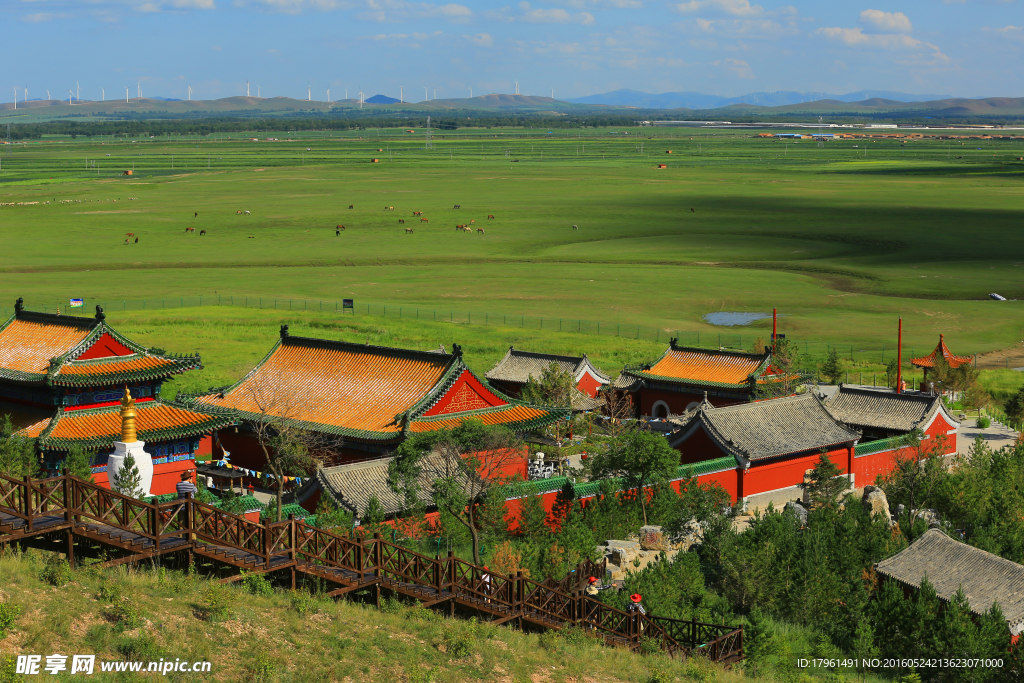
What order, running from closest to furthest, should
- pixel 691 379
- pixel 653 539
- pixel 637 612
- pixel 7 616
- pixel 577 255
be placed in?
pixel 7 616
pixel 637 612
pixel 653 539
pixel 691 379
pixel 577 255

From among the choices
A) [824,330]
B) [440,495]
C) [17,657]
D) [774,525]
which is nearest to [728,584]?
[774,525]

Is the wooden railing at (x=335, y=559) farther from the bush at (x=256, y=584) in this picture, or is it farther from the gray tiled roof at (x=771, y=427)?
the gray tiled roof at (x=771, y=427)

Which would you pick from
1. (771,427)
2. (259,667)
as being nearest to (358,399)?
(771,427)

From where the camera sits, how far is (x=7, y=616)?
17375 millimetres

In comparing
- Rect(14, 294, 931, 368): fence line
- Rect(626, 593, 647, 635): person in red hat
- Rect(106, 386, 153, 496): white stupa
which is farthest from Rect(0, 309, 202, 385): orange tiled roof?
Rect(14, 294, 931, 368): fence line

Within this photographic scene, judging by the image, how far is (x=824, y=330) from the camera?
81688mm

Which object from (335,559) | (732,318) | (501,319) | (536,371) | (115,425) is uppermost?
(335,559)

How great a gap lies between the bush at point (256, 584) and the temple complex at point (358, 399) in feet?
55.1

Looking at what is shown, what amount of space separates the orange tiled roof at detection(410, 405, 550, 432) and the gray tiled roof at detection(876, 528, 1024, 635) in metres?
13.8

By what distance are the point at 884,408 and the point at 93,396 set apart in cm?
3085

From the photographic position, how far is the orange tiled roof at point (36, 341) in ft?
134

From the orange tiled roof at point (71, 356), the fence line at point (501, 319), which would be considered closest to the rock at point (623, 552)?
the orange tiled roof at point (71, 356)

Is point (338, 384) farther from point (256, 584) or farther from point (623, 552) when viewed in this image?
point (256, 584)

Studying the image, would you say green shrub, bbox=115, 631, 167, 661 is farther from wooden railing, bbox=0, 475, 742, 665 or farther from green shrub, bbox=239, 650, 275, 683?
wooden railing, bbox=0, 475, 742, 665
